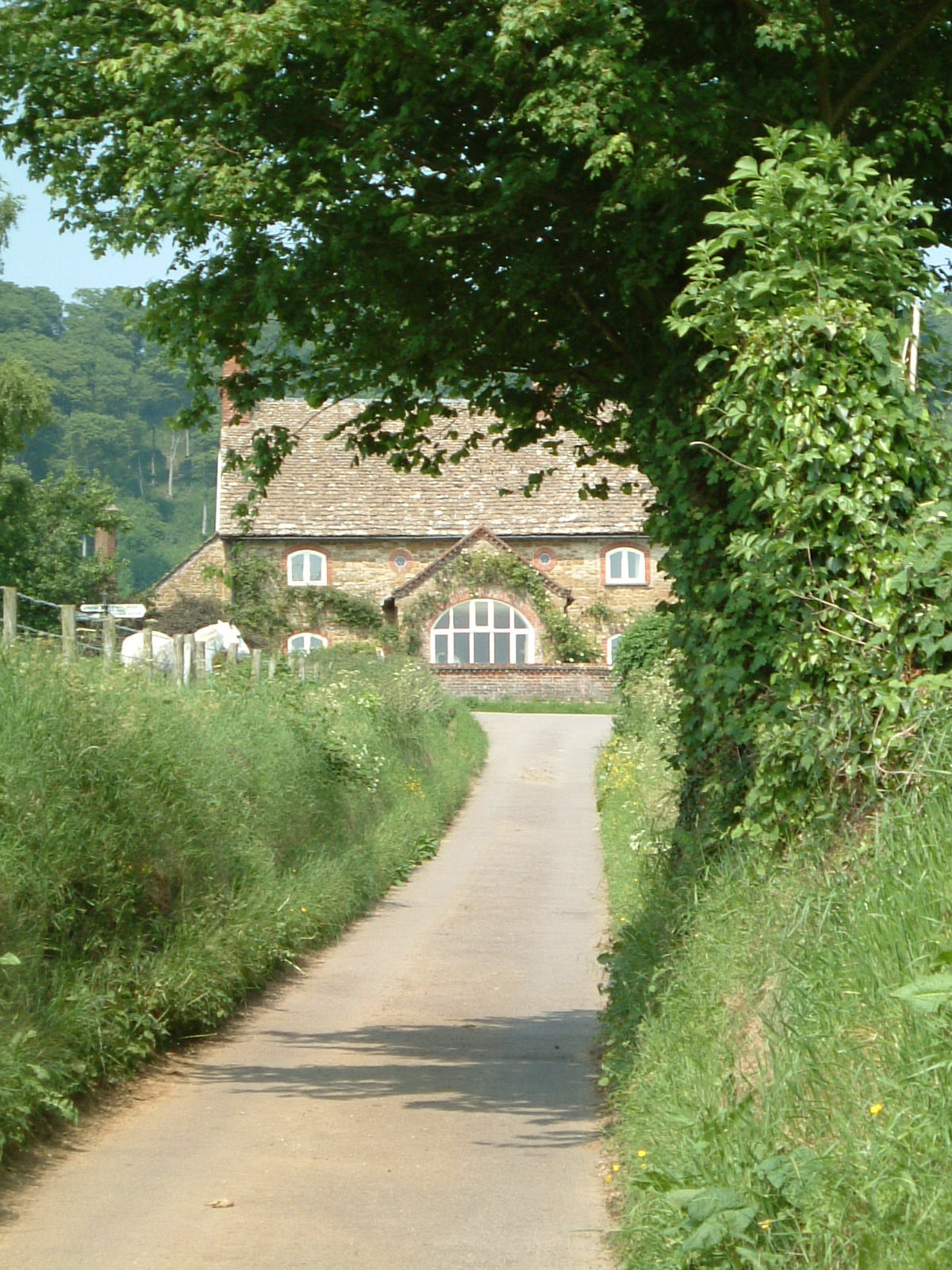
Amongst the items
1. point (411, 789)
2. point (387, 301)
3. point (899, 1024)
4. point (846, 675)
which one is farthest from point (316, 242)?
point (411, 789)

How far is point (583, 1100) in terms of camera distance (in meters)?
9.32

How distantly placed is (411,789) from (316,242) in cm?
1550

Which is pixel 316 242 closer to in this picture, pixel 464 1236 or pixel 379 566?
pixel 464 1236

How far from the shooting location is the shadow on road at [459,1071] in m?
9.09

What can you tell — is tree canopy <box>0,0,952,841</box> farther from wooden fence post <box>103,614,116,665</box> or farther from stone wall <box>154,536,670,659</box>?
stone wall <box>154,536,670,659</box>

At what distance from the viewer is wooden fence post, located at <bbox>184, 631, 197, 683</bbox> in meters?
16.1

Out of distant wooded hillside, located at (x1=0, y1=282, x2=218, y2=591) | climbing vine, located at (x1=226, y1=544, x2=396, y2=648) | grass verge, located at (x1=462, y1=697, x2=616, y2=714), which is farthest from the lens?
distant wooded hillside, located at (x1=0, y1=282, x2=218, y2=591)

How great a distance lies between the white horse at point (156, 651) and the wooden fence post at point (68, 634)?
166 cm

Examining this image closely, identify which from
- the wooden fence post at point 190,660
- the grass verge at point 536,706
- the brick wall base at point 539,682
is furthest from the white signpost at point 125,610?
the brick wall base at point 539,682

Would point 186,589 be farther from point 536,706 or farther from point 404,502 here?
point 536,706

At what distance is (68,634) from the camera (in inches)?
447

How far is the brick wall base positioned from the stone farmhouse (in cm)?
207

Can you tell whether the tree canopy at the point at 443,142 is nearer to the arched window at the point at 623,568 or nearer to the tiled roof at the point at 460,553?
the tiled roof at the point at 460,553

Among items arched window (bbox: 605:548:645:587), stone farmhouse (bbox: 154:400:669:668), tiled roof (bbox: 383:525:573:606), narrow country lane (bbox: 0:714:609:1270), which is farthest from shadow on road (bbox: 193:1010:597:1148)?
arched window (bbox: 605:548:645:587)
